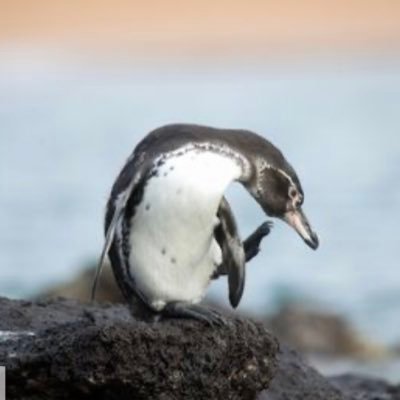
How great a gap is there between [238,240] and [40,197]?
1667 cm

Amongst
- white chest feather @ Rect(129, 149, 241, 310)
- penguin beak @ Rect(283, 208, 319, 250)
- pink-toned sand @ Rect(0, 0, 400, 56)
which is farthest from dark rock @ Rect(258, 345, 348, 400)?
pink-toned sand @ Rect(0, 0, 400, 56)

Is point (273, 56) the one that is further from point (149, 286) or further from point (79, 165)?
point (149, 286)

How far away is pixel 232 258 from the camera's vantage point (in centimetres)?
630

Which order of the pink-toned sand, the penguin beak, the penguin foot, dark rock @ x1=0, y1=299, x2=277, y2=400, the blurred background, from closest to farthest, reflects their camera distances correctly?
dark rock @ x1=0, y1=299, x2=277, y2=400, the penguin foot, the penguin beak, the blurred background, the pink-toned sand

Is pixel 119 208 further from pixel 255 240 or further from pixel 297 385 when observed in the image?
pixel 297 385

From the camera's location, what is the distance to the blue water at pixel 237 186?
16.5m

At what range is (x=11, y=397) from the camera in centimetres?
589

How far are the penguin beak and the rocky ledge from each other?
0.43 meters

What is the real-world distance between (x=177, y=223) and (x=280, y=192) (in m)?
0.42

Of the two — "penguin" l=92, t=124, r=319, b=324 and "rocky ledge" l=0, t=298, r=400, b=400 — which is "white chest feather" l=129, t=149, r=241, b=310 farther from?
"rocky ledge" l=0, t=298, r=400, b=400

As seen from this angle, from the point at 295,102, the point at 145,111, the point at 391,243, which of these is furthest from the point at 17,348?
the point at 295,102

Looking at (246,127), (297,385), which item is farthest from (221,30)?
(297,385)

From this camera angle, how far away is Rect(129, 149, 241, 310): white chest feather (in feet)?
19.6

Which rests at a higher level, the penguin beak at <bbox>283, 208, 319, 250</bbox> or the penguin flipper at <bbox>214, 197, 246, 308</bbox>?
the penguin beak at <bbox>283, 208, 319, 250</bbox>
